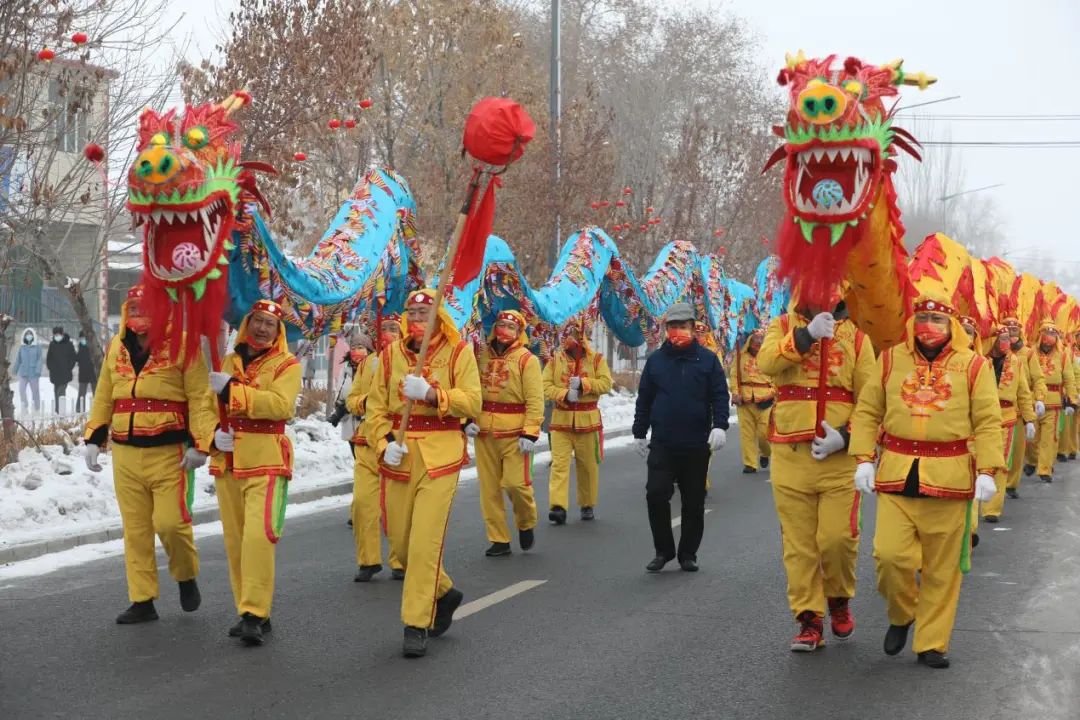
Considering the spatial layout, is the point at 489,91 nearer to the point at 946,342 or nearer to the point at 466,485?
the point at 466,485

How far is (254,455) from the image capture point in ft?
24.6

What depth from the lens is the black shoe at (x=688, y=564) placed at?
9.71m

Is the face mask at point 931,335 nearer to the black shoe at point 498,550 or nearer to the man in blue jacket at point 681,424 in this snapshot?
the man in blue jacket at point 681,424

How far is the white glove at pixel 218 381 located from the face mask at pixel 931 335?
12.1 ft

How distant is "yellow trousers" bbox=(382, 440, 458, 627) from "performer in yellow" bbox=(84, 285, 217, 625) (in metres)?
1.17

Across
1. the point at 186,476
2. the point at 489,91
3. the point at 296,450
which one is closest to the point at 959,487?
the point at 186,476

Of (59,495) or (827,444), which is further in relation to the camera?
(59,495)

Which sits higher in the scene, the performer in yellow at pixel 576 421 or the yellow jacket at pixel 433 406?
the yellow jacket at pixel 433 406

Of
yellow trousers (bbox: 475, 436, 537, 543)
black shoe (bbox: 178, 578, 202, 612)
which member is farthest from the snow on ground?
black shoe (bbox: 178, 578, 202, 612)

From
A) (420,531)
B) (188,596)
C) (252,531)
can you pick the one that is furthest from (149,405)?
(420,531)

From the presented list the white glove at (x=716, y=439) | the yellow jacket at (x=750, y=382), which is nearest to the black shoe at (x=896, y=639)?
the white glove at (x=716, y=439)

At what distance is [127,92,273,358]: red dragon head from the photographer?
705 cm

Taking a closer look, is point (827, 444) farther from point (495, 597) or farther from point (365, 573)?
point (365, 573)

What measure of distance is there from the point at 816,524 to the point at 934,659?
0.92 meters
